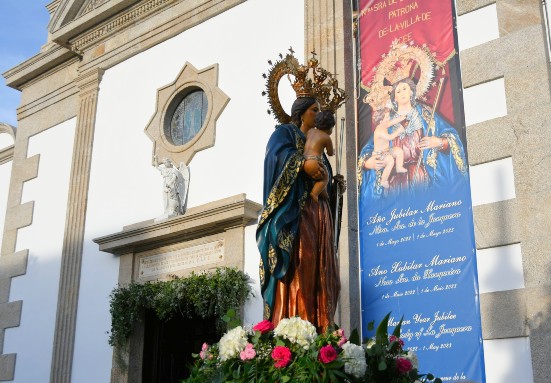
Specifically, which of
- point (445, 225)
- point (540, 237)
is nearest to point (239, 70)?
point (445, 225)

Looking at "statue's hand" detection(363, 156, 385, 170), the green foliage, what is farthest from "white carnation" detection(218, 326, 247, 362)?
the green foliage

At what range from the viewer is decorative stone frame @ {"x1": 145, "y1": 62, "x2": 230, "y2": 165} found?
9.63 m

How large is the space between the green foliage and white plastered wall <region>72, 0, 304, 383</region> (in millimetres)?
233

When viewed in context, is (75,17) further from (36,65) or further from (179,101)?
(179,101)

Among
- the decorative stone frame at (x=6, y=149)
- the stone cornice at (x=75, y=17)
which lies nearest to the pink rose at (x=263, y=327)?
the stone cornice at (x=75, y=17)

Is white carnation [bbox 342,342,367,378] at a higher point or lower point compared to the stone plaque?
lower

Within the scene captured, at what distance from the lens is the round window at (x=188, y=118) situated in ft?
32.9

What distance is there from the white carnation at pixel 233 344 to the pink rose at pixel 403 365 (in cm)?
74

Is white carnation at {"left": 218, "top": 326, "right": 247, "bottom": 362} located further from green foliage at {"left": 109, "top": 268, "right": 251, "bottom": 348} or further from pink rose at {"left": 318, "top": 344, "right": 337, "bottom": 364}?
green foliage at {"left": 109, "top": 268, "right": 251, "bottom": 348}

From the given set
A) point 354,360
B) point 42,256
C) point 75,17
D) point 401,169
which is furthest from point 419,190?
point 75,17

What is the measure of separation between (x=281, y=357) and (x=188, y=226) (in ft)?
19.1

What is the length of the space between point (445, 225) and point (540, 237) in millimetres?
940

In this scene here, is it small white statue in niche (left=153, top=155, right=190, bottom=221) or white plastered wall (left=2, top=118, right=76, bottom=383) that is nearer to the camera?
small white statue in niche (left=153, top=155, right=190, bottom=221)

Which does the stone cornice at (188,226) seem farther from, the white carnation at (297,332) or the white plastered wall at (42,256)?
the white carnation at (297,332)
